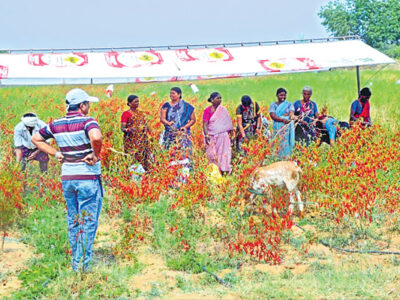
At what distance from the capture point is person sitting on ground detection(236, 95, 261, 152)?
8.00 m

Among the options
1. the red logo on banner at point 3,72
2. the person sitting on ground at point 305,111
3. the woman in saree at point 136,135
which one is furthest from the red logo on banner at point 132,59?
the person sitting on ground at point 305,111

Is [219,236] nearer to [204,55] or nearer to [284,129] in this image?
[284,129]

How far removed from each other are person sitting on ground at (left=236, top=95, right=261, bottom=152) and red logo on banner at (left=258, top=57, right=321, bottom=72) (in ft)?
4.90

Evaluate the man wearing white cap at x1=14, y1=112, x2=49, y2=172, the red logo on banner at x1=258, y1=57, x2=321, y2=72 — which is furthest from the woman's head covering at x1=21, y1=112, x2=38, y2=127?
the red logo on banner at x1=258, y1=57, x2=321, y2=72

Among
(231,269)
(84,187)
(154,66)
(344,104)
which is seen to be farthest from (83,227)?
(344,104)

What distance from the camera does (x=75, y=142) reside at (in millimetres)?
4645

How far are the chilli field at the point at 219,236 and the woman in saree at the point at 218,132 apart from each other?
3.19ft

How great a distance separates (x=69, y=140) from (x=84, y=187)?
0.42 meters

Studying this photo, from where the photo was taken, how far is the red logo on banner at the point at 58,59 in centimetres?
878

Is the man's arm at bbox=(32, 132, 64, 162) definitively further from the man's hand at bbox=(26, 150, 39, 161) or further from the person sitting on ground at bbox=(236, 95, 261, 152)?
the person sitting on ground at bbox=(236, 95, 261, 152)

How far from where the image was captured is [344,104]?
17719 millimetres

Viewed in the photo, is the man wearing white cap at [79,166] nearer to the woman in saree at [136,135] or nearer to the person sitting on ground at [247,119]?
the woman in saree at [136,135]

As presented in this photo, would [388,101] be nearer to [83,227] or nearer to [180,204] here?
[180,204]

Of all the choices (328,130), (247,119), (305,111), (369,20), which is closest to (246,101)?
(247,119)
